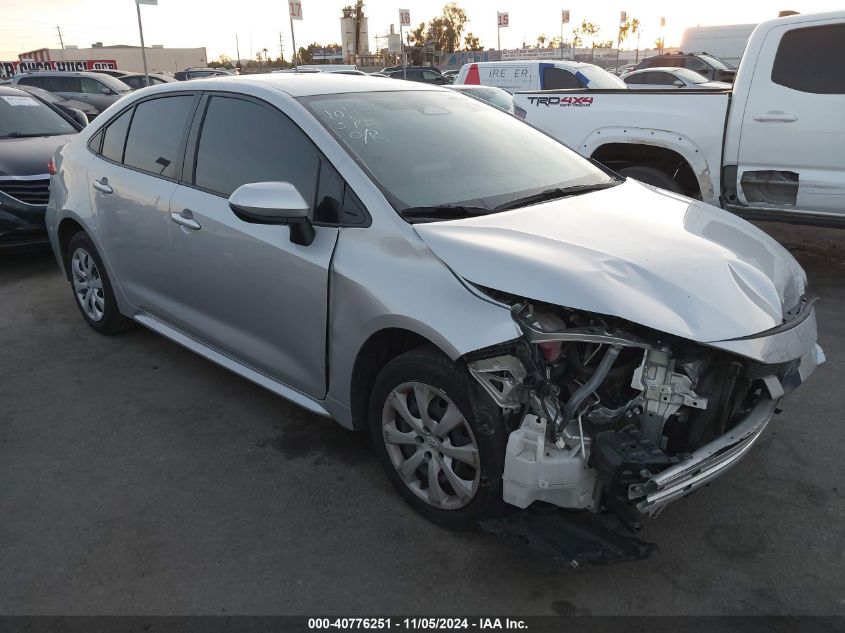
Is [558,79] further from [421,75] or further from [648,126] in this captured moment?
[421,75]

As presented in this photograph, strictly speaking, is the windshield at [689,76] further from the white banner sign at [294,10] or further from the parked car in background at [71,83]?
the parked car in background at [71,83]

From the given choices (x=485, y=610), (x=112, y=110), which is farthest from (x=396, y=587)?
(x=112, y=110)

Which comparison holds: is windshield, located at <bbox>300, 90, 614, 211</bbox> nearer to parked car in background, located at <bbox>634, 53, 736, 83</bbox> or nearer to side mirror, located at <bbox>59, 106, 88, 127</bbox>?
side mirror, located at <bbox>59, 106, 88, 127</bbox>

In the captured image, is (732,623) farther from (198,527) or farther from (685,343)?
(198,527)

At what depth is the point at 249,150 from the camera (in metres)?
3.57

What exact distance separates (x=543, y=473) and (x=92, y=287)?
3.85 m

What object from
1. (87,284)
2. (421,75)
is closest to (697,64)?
(421,75)

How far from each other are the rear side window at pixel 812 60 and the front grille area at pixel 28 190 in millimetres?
6401

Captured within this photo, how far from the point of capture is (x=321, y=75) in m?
4.07

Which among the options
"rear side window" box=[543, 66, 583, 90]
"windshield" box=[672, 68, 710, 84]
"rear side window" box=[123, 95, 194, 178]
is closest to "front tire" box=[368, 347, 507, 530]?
"rear side window" box=[123, 95, 194, 178]

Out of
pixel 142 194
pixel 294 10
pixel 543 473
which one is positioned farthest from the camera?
pixel 294 10

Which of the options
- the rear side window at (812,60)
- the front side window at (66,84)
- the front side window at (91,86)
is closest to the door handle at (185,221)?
the rear side window at (812,60)

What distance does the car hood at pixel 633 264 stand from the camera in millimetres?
2443

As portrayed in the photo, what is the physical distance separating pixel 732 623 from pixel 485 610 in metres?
0.83
